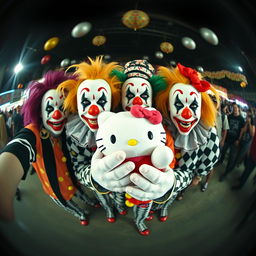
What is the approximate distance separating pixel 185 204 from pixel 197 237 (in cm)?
8

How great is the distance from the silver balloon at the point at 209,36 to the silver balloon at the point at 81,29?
21 cm

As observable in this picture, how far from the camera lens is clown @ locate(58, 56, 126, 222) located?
18.6 inches

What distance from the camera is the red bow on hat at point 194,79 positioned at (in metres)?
0.48

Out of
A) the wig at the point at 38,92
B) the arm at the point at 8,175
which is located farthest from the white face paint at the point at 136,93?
the arm at the point at 8,175

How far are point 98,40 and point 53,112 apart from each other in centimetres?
15

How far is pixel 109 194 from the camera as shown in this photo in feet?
1.61

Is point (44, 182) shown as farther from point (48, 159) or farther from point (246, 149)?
point (246, 149)

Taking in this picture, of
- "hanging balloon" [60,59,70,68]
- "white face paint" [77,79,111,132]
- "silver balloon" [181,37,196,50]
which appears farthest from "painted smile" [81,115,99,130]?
"silver balloon" [181,37,196,50]

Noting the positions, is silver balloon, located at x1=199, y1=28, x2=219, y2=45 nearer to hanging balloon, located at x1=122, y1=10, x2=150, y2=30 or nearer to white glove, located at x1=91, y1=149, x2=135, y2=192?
hanging balloon, located at x1=122, y1=10, x2=150, y2=30

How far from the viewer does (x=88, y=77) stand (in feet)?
1.60

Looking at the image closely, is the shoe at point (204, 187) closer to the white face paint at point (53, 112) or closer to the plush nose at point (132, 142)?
the plush nose at point (132, 142)

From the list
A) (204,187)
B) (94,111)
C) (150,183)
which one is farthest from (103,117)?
(204,187)

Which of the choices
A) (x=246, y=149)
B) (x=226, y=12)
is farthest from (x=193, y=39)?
(x=246, y=149)

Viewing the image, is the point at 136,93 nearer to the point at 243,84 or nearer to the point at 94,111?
the point at 94,111
